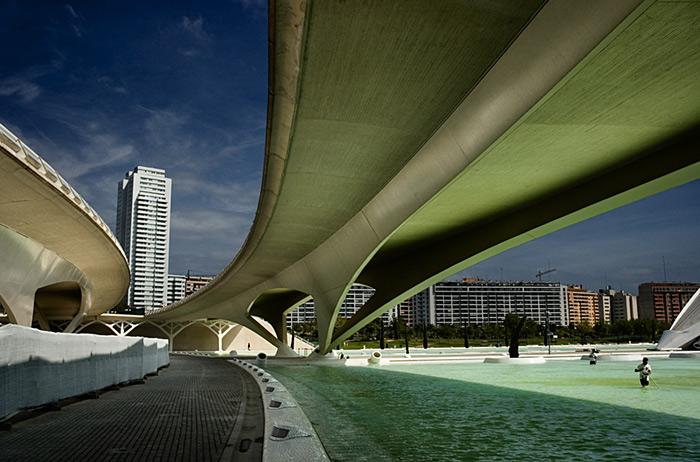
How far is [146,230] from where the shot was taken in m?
184

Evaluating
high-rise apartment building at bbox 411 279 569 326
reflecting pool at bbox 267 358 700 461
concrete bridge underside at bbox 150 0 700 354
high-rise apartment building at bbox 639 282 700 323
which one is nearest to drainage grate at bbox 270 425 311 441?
reflecting pool at bbox 267 358 700 461

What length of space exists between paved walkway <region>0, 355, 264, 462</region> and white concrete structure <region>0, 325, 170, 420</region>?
0.34 metres

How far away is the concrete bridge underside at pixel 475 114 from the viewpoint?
8344 millimetres

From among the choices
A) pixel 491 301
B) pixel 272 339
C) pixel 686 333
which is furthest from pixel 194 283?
pixel 686 333

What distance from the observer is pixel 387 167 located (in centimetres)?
1548

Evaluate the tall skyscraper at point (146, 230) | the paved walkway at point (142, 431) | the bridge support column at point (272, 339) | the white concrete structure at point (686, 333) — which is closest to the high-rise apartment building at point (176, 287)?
the tall skyscraper at point (146, 230)

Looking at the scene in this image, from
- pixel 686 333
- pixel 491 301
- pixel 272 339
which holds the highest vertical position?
pixel 491 301

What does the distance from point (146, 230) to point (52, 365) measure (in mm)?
184894

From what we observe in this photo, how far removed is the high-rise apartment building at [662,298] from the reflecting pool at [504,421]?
188 meters

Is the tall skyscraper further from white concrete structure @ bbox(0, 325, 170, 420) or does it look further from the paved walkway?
the paved walkway

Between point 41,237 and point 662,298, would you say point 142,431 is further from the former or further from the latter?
point 662,298

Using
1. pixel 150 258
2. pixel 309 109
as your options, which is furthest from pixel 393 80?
pixel 150 258

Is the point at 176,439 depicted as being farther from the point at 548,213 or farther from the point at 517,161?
the point at 548,213

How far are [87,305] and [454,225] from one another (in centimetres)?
3460
